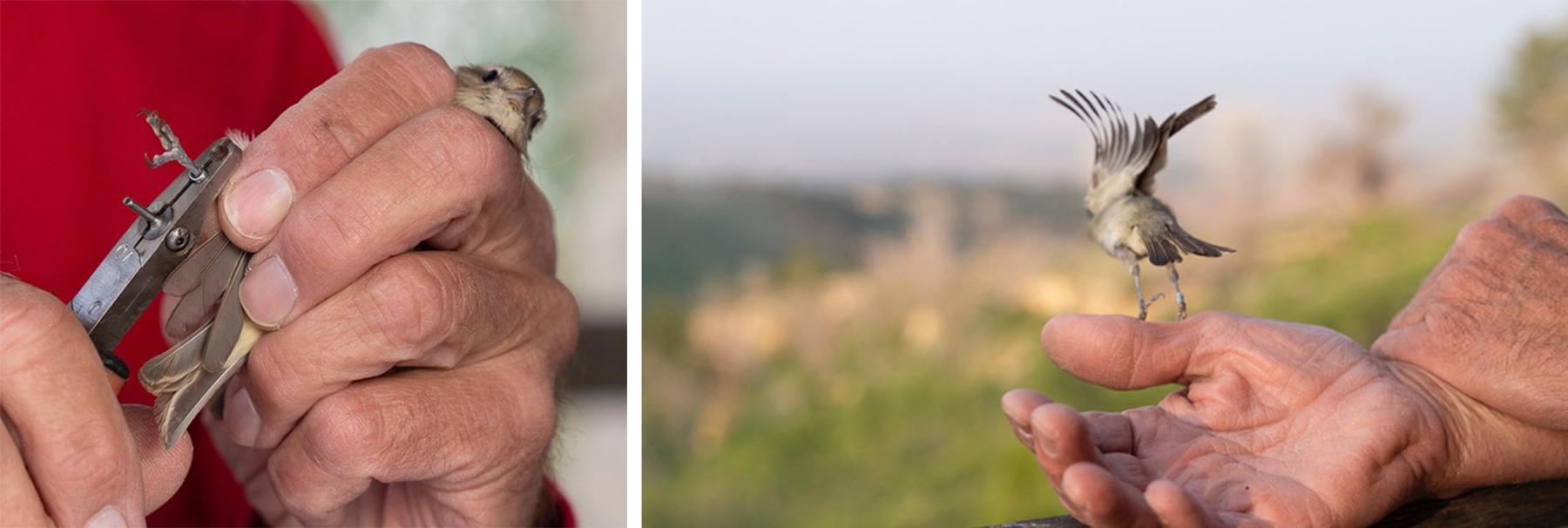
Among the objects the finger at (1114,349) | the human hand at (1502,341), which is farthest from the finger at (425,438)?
the human hand at (1502,341)

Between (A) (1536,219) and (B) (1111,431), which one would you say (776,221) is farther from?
(B) (1111,431)

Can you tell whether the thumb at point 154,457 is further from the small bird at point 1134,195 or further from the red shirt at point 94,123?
the small bird at point 1134,195

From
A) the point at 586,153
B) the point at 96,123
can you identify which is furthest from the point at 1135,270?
the point at 586,153

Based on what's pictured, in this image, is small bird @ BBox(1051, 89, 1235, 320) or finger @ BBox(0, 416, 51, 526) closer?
finger @ BBox(0, 416, 51, 526)

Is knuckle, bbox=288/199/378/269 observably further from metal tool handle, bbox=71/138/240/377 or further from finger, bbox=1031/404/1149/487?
finger, bbox=1031/404/1149/487

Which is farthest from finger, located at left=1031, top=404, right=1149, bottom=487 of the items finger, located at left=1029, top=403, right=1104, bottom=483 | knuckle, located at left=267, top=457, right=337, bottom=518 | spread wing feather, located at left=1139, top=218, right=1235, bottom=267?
knuckle, located at left=267, top=457, right=337, bottom=518
